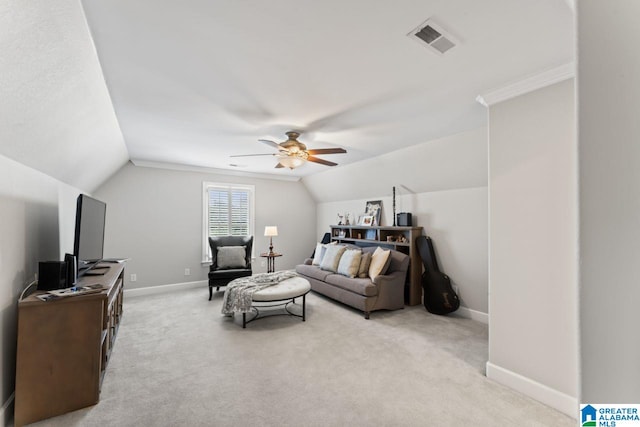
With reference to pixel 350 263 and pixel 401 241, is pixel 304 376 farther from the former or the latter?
pixel 401 241

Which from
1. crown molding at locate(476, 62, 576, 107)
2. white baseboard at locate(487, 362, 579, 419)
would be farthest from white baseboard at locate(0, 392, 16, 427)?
crown molding at locate(476, 62, 576, 107)

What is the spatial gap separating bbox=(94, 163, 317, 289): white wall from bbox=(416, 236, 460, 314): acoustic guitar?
3706 millimetres

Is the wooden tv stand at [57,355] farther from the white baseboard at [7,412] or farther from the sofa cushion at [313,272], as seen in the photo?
the sofa cushion at [313,272]

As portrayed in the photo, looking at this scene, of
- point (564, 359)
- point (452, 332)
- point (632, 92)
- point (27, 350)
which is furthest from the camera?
point (452, 332)

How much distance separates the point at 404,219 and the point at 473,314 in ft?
5.67

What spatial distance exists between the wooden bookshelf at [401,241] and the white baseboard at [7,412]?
4.36 metres

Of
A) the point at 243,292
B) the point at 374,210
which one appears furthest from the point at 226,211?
the point at 374,210

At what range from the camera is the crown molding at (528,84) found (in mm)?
1923

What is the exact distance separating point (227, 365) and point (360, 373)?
1261 millimetres

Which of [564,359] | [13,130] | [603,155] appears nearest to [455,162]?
[564,359]

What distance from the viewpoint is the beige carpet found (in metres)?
1.88

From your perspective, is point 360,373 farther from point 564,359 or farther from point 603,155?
point 603,155

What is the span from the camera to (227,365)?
2535 millimetres

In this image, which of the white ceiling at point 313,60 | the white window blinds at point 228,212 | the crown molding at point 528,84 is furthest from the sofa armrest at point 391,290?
the white window blinds at point 228,212
